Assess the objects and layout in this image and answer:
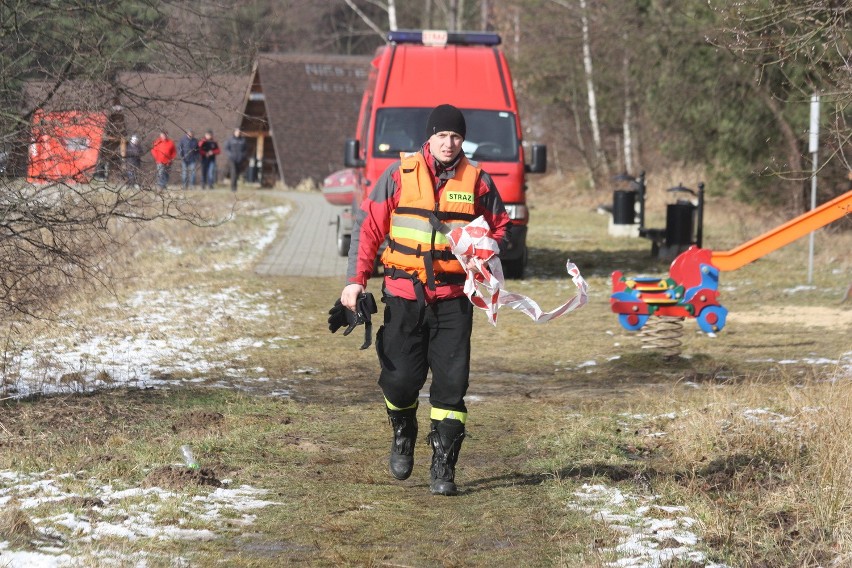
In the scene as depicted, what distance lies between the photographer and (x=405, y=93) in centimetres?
1728

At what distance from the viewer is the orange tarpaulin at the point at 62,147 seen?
26.3ft

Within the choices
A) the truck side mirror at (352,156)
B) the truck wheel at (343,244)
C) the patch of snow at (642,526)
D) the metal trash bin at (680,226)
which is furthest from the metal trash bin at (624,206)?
the patch of snow at (642,526)

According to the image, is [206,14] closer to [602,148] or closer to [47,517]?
[47,517]

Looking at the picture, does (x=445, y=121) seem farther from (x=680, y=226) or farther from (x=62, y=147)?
(x=680, y=226)

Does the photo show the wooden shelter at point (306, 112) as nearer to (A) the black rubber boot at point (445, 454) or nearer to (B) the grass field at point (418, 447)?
(B) the grass field at point (418, 447)

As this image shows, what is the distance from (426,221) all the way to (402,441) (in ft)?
3.93

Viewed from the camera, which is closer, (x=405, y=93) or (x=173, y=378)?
(x=173, y=378)

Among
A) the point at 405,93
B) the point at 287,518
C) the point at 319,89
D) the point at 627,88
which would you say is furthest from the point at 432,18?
the point at 287,518

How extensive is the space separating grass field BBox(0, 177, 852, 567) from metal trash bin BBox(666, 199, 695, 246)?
18.6ft

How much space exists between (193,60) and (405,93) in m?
8.29

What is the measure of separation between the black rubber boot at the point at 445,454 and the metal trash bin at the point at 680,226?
45.4ft

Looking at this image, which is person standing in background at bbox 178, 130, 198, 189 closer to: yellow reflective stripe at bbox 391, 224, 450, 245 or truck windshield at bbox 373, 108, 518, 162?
yellow reflective stripe at bbox 391, 224, 450, 245

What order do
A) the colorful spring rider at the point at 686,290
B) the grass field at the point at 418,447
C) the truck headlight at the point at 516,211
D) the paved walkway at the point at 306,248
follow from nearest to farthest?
the grass field at the point at 418,447, the colorful spring rider at the point at 686,290, the truck headlight at the point at 516,211, the paved walkway at the point at 306,248

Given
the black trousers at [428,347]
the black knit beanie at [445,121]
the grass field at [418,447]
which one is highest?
the black knit beanie at [445,121]
